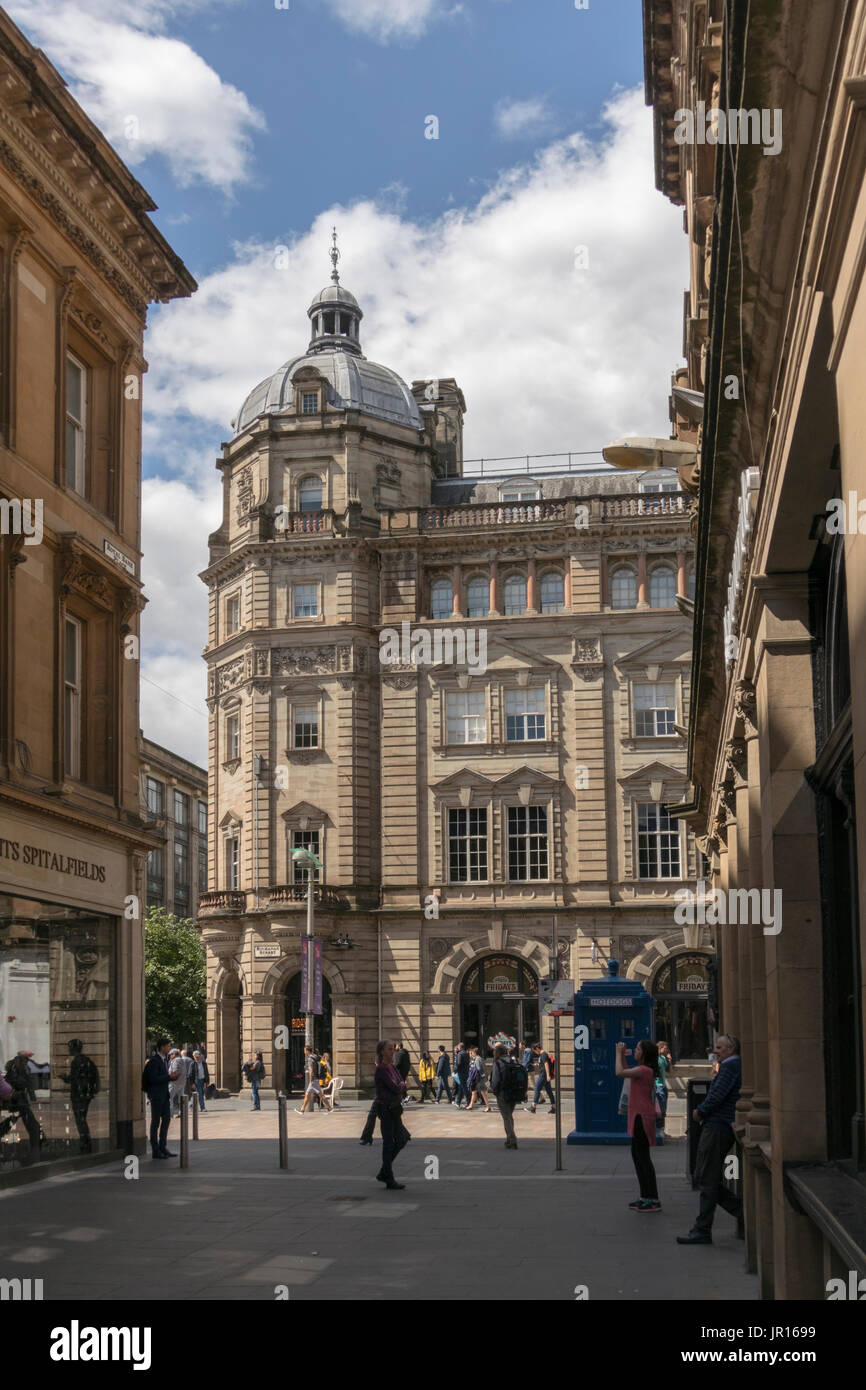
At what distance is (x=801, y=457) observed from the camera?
8.73m

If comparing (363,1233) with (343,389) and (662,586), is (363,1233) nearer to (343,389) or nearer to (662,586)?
(662,586)

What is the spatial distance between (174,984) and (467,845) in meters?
22.6

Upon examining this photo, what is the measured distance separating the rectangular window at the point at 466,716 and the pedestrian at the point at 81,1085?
1351 inches

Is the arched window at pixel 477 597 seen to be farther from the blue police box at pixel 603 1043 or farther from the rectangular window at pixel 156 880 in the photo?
the rectangular window at pixel 156 880

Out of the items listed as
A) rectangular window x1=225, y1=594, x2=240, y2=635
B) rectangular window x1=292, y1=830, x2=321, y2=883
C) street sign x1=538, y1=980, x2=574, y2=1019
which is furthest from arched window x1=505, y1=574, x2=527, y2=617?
street sign x1=538, y1=980, x2=574, y2=1019

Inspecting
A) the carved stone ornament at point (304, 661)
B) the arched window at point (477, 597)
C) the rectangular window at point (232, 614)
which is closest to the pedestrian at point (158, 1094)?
the carved stone ornament at point (304, 661)

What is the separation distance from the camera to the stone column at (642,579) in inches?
2218

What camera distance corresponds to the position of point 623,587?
187 feet

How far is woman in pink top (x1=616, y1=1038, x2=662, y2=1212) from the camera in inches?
663

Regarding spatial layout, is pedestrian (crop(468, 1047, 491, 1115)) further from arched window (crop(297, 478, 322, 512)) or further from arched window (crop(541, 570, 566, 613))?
arched window (crop(297, 478, 322, 512))

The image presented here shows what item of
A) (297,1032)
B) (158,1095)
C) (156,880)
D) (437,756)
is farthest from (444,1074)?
(156,880)

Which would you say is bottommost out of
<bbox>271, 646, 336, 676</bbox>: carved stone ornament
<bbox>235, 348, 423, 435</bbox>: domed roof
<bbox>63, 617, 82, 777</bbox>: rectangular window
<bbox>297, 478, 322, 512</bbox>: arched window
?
<bbox>63, 617, 82, 777</bbox>: rectangular window

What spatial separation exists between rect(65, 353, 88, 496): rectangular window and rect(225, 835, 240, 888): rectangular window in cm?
3515
